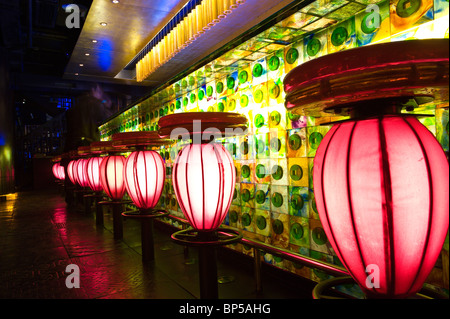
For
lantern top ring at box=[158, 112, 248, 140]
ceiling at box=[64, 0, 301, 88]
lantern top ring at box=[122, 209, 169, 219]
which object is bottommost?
lantern top ring at box=[122, 209, 169, 219]

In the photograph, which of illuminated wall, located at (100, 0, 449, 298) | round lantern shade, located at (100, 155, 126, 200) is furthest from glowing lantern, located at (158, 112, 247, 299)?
→ round lantern shade, located at (100, 155, 126, 200)

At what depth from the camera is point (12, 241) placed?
4.83 m

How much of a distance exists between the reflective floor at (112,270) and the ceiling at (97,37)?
86.2 inches

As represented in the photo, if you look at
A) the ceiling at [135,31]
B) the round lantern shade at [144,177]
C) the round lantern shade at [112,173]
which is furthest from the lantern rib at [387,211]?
the ceiling at [135,31]

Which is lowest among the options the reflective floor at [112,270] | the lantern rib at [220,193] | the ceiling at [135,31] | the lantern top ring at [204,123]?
the reflective floor at [112,270]

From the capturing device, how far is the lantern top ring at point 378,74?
0.78 metres

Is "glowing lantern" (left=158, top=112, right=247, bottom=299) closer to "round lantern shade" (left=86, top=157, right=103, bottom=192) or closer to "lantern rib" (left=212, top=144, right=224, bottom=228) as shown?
"lantern rib" (left=212, top=144, right=224, bottom=228)

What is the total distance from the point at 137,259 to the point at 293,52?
9.60ft

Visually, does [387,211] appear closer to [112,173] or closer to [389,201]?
[389,201]

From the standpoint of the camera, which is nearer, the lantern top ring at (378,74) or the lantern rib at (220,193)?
the lantern top ring at (378,74)

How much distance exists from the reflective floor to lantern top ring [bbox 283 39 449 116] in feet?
6.52

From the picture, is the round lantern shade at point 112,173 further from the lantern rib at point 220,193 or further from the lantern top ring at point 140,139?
the lantern rib at point 220,193

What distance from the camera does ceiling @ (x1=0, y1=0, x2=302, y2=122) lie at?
19.0ft

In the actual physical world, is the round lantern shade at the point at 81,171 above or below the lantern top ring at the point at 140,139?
below
